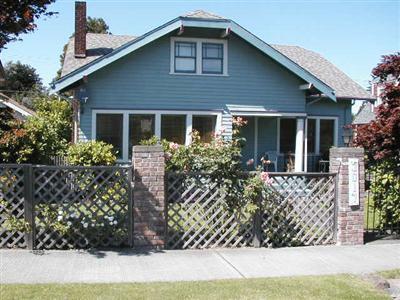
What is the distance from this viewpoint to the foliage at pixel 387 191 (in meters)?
9.54

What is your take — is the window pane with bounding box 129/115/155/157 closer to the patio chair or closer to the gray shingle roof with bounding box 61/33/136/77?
the gray shingle roof with bounding box 61/33/136/77

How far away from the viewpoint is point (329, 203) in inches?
360

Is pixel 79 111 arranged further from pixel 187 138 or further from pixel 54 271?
pixel 54 271

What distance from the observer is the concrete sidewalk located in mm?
6816

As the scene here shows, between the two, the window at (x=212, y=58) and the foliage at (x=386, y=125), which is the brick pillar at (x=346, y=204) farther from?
the window at (x=212, y=58)

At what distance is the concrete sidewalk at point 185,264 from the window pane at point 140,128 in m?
8.48

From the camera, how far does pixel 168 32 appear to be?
15.9m

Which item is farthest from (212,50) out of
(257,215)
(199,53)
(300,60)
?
(257,215)

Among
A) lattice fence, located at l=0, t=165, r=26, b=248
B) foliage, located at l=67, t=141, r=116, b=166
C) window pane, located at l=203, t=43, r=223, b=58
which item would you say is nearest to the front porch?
window pane, located at l=203, t=43, r=223, b=58

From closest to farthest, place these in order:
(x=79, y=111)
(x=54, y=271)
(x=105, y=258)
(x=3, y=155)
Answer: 1. (x=54, y=271)
2. (x=105, y=258)
3. (x=3, y=155)
4. (x=79, y=111)

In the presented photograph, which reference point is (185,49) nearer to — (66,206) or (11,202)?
(66,206)

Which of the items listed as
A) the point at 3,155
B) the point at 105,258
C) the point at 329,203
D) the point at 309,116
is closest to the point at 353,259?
the point at 329,203

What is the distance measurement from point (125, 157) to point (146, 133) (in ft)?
3.46

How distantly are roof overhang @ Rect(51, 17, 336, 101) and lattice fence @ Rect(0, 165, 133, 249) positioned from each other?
7.45 meters
